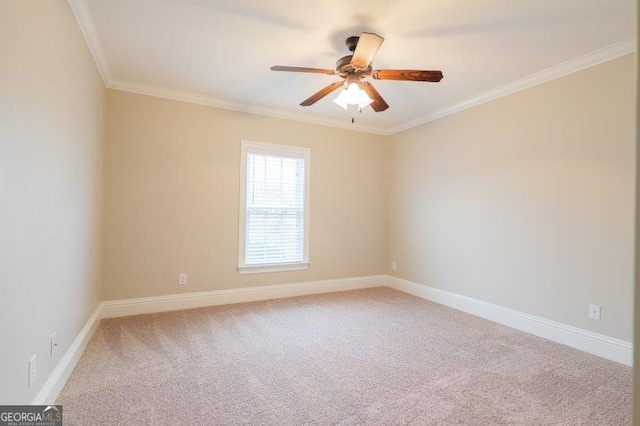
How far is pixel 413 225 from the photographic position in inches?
179

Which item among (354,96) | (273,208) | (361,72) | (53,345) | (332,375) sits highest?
(361,72)

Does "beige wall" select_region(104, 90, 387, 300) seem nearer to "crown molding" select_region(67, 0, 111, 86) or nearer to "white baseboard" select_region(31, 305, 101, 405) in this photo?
"crown molding" select_region(67, 0, 111, 86)

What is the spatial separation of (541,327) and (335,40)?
3.31m

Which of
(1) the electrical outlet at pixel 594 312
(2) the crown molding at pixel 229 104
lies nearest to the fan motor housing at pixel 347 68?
(2) the crown molding at pixel 229 104

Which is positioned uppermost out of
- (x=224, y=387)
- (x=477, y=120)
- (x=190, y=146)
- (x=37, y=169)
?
(x=477, y=120)

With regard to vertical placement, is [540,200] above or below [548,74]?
below

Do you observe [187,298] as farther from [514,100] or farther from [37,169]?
[514,100]

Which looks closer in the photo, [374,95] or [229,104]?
[374,95]

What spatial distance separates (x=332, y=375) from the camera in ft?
7.32

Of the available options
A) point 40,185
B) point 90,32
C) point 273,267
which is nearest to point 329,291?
point 273,267

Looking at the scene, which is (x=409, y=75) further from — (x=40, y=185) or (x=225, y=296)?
(x=225, y=296)

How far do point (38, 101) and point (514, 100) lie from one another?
3984 millimetres

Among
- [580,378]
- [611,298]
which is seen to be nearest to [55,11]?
[580,378]

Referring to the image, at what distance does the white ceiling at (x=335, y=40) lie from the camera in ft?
6.92
